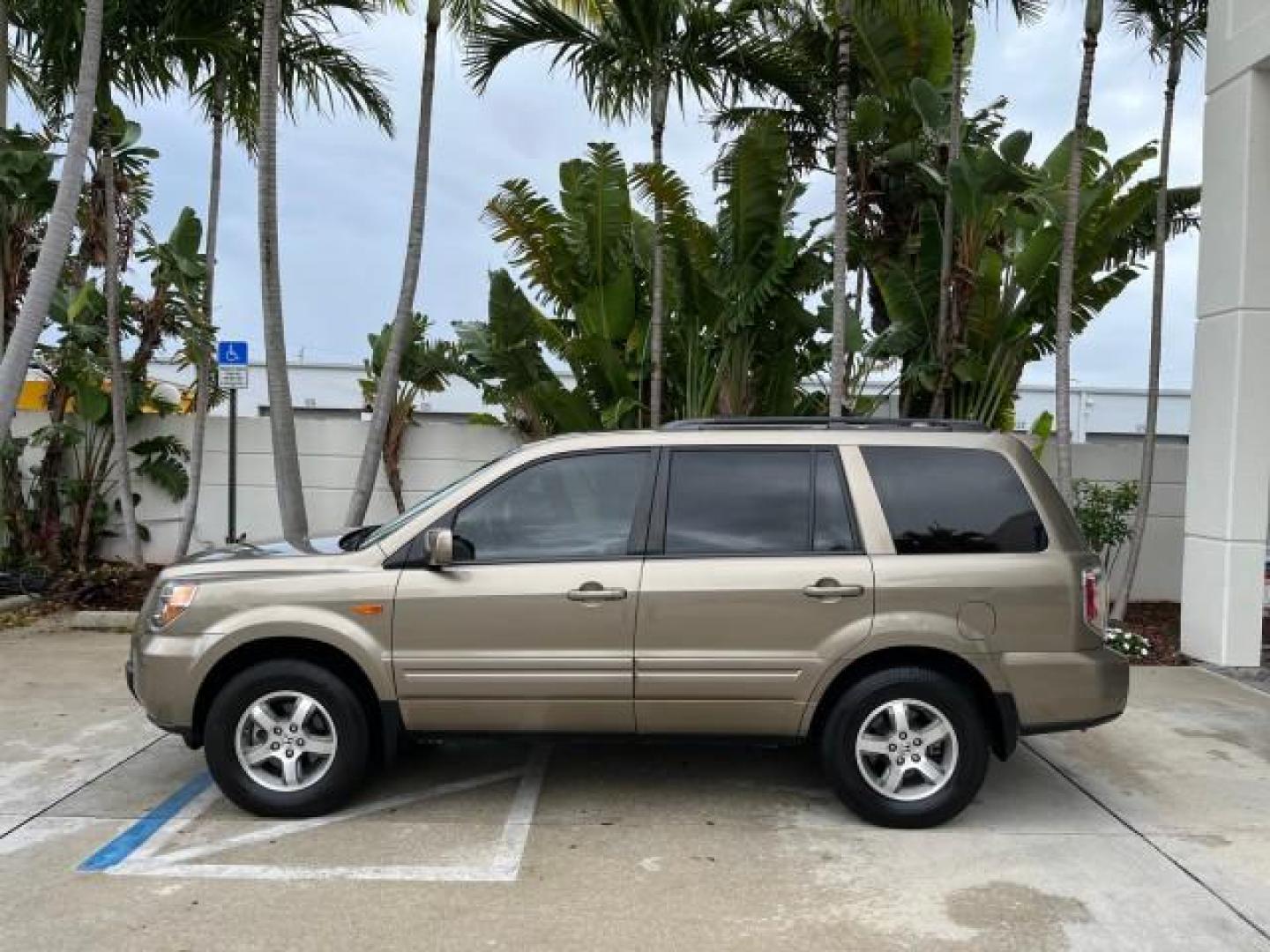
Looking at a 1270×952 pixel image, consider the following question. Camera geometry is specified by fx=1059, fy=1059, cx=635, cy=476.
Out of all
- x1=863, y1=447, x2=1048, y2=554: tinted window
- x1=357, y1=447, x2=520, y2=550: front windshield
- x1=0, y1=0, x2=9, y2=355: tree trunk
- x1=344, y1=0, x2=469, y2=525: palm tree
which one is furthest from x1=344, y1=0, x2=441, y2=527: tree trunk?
x1=863, y1=447, x2=1048, y2=554: tinted window

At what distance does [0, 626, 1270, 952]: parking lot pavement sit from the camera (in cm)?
389

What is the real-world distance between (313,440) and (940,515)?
28.2 feet

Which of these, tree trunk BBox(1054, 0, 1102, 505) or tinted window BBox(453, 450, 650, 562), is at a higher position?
tree trunk BBox(1054, 0, 1102, 505)

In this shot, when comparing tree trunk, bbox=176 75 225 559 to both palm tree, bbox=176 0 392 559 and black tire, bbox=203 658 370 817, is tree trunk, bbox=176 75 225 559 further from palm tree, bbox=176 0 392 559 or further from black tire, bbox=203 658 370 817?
black tire, bbox=203 658 370 817

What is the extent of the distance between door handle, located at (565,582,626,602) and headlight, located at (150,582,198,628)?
69.7 inches

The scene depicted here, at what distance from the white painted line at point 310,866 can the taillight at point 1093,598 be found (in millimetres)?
2767

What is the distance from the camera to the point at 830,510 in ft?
16.3

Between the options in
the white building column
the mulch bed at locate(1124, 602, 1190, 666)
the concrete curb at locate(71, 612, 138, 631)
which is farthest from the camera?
the concrete curb at locate(71, 612, 138, 631)

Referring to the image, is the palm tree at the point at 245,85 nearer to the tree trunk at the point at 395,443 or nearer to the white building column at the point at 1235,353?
the tree trunk at the point at 395,443

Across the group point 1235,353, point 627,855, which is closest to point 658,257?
point 1235,353

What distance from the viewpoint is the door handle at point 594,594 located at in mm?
4824

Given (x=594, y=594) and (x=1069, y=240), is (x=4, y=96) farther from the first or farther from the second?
(x=1069, y=240)

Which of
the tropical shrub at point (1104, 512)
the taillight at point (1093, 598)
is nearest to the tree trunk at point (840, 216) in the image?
the tropical shrub at point (1104, 512)

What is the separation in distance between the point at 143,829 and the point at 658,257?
23.5 feet
